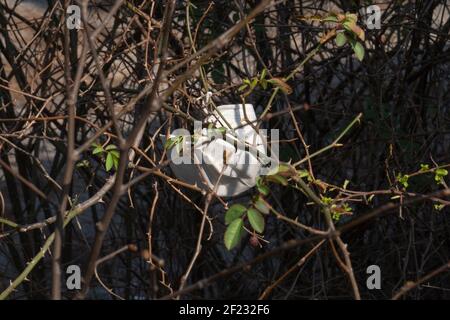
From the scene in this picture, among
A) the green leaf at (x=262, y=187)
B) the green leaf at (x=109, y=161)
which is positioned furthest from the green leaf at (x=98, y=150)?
the green leaf at (x=262, y=187)

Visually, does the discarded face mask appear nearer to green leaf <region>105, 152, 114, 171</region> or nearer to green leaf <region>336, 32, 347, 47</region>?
green leaf <region>105, 152, 114, 171</region>

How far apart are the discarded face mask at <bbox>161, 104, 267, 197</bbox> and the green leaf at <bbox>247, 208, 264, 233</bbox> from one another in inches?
9.1

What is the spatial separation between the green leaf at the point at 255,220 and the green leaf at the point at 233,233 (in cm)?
3

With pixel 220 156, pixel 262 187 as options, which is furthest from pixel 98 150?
pixel 262 187

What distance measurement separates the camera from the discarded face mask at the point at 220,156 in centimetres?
192

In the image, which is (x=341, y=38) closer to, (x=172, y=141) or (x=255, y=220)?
(x=172, y=141)

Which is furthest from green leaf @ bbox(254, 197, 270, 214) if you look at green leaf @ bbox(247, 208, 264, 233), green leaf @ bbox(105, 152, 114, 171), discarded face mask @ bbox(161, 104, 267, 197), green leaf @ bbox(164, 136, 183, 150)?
A: green leaf @ bbox(105, 152, 114, 171)

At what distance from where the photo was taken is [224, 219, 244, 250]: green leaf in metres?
1.67

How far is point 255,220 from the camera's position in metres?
1.65
